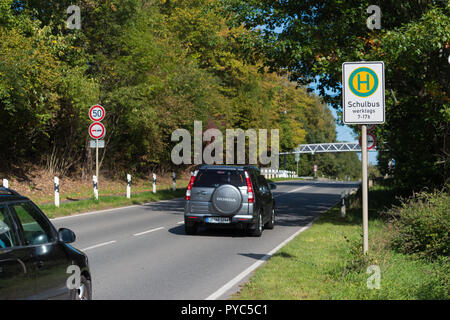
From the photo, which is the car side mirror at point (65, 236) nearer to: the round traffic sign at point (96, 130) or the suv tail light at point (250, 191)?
the suv tail light at point (250, 191)

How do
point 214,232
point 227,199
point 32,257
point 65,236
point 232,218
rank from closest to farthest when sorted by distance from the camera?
point 32,257
point 65,236
point 227,199
point 232,218
point 214,232

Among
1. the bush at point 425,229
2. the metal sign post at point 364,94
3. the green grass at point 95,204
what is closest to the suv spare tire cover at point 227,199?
the bush at point 425,229

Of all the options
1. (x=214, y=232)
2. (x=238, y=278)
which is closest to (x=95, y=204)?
(x=214, y=232)

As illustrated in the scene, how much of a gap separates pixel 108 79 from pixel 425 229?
79.0 ft

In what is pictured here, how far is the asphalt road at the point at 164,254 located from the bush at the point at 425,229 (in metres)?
2.79

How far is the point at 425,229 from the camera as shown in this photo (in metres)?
10.7

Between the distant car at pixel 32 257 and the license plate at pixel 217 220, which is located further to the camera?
the license plate at pixel 217 220

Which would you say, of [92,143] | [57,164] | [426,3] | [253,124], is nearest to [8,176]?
[57,164]

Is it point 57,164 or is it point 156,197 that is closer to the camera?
point 156,197

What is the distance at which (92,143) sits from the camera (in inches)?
872

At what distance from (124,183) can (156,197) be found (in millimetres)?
8478

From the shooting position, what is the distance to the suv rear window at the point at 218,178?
47.5 ft

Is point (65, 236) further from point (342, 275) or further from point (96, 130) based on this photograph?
point (96, 130)
